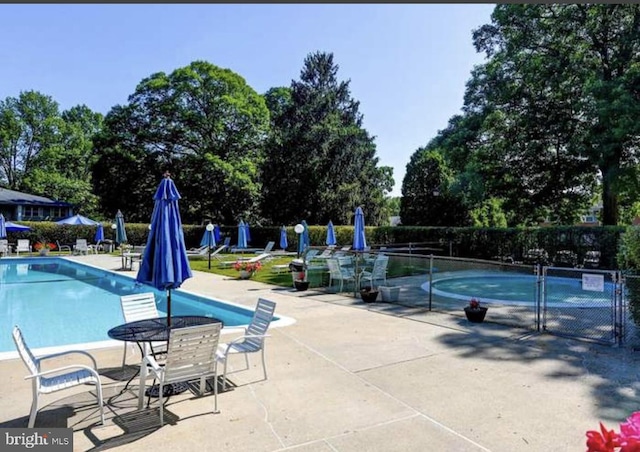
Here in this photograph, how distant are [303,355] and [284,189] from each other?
2742 cm

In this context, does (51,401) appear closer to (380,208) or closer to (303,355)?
(303,355)

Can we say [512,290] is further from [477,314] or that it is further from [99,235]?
[99,235]

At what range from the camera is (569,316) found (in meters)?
8.55

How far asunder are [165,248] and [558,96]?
65.5 feet

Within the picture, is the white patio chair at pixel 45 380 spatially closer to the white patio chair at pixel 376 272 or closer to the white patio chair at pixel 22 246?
the white patio chair at pixel 376 272

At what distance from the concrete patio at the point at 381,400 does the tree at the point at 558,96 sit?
1335 centimetres

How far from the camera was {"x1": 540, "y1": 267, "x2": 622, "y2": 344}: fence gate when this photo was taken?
661 centimetres

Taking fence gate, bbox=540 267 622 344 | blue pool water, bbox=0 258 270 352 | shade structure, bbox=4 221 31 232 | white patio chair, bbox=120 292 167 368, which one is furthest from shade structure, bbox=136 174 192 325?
shade structure, bbox=4 221 31 232

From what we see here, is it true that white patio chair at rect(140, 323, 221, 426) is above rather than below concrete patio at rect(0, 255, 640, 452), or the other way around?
above

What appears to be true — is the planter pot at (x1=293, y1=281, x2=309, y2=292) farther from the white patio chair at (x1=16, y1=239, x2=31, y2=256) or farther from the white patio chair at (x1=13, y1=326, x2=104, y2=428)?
the white patio chair at (x1=16, y1=239, x2=31, y2=256)

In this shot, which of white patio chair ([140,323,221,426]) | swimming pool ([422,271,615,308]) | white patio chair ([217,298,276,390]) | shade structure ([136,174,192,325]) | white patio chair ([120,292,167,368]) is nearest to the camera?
white patio chair ([140,323,221,426])

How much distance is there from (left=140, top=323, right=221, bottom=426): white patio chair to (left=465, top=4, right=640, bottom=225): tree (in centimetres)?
1676

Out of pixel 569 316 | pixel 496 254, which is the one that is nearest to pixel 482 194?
pixel 496 254

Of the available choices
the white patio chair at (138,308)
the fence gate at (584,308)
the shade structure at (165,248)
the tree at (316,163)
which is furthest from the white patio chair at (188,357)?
the tree at (316,163)
